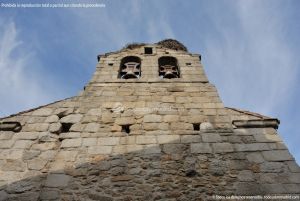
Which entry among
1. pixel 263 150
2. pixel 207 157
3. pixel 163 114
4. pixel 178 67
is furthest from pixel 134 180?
pixel 178 67

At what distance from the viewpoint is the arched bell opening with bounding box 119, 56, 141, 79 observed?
7.38m

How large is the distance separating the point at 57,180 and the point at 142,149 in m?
1.32

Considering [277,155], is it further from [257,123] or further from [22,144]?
[22,144]

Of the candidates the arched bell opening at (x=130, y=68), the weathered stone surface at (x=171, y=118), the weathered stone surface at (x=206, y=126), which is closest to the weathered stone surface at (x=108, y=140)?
the weathered stone surface at (x=171, y=118)

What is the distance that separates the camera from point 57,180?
4445 mm

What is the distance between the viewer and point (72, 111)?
586 cm

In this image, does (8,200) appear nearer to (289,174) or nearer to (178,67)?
(289,174)

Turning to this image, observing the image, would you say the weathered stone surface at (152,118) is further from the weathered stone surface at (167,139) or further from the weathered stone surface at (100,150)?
the weathered stone surface at (100,150)

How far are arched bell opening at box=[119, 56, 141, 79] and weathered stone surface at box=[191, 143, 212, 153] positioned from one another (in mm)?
2860

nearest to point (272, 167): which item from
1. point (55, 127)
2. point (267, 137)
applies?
point (267, 137)

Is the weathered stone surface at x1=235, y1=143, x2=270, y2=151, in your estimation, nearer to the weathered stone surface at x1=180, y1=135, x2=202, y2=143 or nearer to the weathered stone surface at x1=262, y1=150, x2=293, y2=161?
the weathered stone surface at x1=262, y1=150, x2=293, y2=161

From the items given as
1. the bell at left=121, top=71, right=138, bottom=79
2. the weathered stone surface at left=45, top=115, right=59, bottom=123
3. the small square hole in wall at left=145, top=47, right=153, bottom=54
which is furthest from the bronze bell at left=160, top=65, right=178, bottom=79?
the weathered stone surface at left=45, top=115, right=59, bottom=123

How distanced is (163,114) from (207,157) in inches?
50.9

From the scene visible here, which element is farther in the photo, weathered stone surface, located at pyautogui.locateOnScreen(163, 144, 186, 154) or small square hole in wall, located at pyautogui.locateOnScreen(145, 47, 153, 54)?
small square hole in wall, located at pyautogui.locateOnScreen(145, 47, 153, 54)
